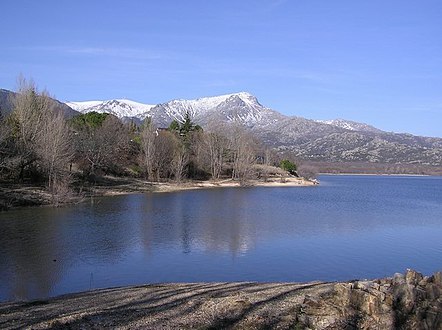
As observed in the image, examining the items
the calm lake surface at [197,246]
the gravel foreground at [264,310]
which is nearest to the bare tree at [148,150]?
the calm lake surface at [197,246]

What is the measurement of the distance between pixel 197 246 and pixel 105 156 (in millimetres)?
47417

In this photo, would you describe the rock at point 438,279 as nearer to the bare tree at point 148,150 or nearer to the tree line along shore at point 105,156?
the tree line along shore at point 105,156

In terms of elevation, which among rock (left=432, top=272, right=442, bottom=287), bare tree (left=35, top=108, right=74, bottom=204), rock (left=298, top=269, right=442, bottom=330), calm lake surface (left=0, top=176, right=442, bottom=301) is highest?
bare tree (left=35, top=108, right=74, bottom=204)

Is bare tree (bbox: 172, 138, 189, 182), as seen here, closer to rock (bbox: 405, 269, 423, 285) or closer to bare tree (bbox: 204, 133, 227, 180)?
bare tree (bbox: 204, 133, 227, 180)

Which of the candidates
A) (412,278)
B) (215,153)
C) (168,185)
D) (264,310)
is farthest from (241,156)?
(412,278)

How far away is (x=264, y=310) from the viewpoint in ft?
39.3

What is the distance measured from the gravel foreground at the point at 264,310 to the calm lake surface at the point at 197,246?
17.4ft

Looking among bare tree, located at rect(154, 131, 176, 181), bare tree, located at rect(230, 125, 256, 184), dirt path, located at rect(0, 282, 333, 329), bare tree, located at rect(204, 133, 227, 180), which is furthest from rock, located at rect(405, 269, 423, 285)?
bare tree, located at rect(204, 133, 227, 180)

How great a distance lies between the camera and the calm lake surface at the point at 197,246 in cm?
2014

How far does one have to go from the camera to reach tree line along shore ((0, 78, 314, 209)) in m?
48.8

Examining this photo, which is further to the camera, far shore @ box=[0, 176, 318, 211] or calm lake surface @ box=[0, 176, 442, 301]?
far shore @ box=[0, 176, 318, 211]

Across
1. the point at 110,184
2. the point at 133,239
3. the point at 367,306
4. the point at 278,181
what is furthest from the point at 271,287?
the point at 278,181

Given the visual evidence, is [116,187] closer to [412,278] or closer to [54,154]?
[54,154]

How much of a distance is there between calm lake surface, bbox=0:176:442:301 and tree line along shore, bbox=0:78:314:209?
7.87m
